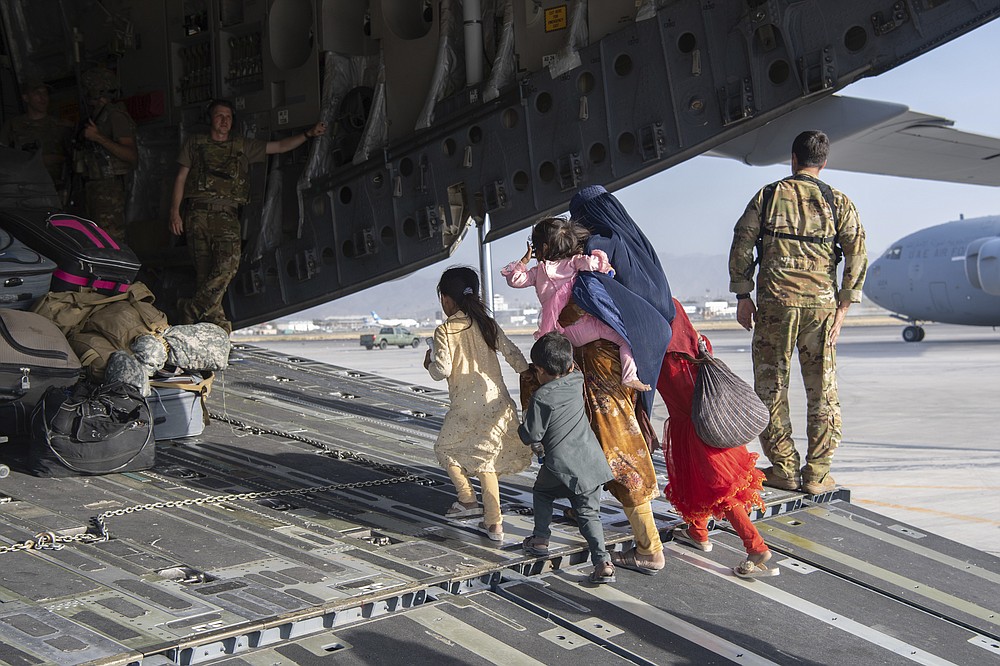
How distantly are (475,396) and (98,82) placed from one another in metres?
6.03

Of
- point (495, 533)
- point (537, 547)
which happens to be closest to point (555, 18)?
point (495, 533)

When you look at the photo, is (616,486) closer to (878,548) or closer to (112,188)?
(878,548)

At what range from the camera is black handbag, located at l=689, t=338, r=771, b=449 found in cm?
376

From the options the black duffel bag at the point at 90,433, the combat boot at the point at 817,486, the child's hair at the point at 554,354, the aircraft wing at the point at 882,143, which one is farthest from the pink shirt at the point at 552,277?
the aircraft wing at the point at 882,143

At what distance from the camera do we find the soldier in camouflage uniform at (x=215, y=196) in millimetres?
7262

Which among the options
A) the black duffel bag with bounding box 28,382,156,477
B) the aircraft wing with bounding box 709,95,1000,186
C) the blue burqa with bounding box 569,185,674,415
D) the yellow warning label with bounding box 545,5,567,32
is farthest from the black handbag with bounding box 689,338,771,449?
the yellow warning label with bounding box 545,5,567,32

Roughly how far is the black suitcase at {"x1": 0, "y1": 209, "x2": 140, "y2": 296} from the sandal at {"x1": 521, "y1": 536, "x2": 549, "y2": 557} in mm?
3682

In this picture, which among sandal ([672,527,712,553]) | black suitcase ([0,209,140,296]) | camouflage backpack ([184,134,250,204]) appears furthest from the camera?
camouflage backpack ([184,134,250,204])

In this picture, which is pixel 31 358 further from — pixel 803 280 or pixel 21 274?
pixel 803 280

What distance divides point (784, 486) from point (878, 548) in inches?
25.9

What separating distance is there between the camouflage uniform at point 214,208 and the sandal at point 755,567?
4882mm

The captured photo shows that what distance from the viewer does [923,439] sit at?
420 inches

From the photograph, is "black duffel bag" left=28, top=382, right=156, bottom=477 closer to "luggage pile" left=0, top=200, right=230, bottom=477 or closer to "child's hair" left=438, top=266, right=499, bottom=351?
"luggage pile" left=0, top=200, right=230, bottom=477

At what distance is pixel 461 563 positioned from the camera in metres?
3.67
